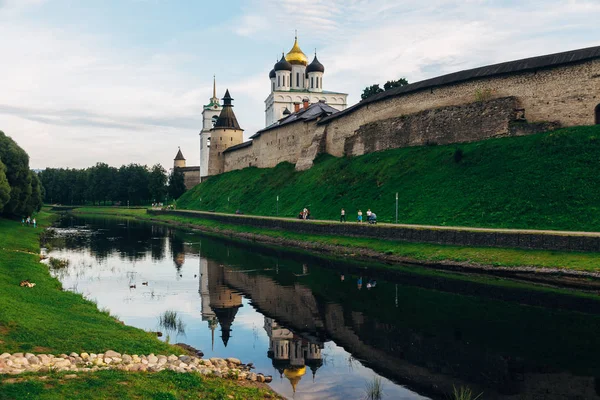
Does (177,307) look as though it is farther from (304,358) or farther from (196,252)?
(196,252)

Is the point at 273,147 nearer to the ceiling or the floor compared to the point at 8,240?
nearer to the ceiling

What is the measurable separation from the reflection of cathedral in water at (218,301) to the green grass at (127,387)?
419cm

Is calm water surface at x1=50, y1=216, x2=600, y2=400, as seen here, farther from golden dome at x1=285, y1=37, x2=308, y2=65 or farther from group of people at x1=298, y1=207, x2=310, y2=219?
golden dome at x1=285, y1=37, x2=308, y2=65

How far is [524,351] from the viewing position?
37.7 feet

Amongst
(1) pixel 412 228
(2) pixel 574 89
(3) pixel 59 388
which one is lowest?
(3) pixel 59 388

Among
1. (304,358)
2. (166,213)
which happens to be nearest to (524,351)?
(304,358)

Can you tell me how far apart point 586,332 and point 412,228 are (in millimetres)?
12112

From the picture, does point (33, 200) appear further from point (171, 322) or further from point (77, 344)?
point (77, 344)

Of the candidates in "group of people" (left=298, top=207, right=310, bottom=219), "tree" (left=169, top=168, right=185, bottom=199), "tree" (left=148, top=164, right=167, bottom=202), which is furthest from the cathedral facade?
"group of people" (left=298, top=207, right=310, bottom=219)

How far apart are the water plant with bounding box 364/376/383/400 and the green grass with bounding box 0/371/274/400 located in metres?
1.91

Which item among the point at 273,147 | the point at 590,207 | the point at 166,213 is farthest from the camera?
the point at 166,213

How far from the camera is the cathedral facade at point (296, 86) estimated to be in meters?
86.4

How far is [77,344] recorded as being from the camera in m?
9.76

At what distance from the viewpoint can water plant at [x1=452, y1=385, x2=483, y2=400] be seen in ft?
29.3
